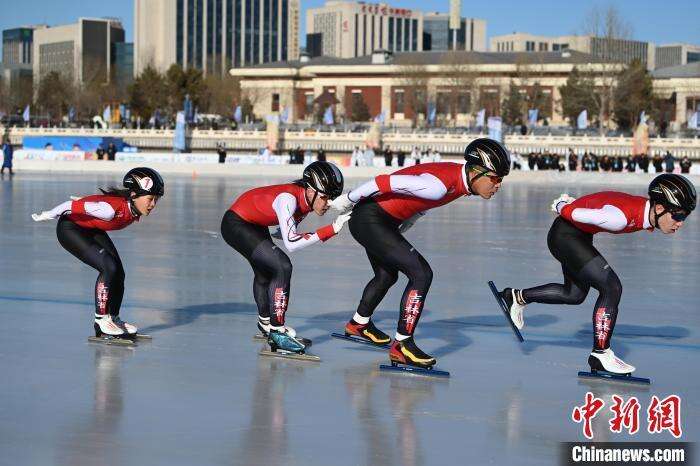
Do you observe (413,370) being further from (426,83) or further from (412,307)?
(426,83)

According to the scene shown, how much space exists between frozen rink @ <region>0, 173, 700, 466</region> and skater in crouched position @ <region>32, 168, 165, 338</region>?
275 millimetres

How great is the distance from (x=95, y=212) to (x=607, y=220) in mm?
3220

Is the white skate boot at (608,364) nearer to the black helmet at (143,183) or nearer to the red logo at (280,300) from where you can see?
the red logo at (280,300)

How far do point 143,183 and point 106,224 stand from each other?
40cm

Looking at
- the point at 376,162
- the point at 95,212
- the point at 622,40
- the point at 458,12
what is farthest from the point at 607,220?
the point at 458,12

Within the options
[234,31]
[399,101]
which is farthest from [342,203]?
[234,31]

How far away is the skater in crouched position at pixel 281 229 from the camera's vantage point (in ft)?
21.6

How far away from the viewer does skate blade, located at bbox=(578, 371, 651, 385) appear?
20.6 ft

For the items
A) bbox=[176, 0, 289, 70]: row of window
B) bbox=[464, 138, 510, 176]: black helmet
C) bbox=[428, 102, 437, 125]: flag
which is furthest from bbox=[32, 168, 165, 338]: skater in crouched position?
bbox=[176, 0, 289, 70]: row of window

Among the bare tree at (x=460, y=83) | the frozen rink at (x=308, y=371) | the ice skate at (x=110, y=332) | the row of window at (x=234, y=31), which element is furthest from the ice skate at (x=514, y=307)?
the row of window at (x=234, y=31)

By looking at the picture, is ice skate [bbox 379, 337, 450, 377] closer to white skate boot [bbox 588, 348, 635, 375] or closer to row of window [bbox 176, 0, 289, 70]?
white skate boot [bbox 588, 348, 635, 375]

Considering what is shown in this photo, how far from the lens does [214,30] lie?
549 ft

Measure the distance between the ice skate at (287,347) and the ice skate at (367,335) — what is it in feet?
1.94

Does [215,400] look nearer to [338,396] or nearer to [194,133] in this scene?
[338,396]
